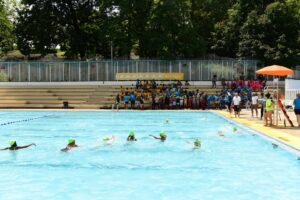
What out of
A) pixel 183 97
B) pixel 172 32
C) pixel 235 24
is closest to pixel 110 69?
pixel 172 32

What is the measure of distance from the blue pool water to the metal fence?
64.4 feet

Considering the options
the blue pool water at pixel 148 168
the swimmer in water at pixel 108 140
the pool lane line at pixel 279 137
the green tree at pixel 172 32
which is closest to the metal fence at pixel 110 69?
the green tree at pixel 172 32

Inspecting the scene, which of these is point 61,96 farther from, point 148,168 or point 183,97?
point 148,168

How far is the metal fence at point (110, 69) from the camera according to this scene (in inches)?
1518

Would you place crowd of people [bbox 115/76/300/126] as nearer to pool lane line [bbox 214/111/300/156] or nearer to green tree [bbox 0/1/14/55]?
pool lane line [bbox 214/111/300/156]

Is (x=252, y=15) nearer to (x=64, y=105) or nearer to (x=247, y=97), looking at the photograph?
(x=247, y=97)

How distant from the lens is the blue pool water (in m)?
8.95

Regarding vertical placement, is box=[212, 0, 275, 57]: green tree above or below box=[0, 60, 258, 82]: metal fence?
above

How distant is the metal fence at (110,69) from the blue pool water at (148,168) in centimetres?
1963

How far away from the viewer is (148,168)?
1137 centimetres

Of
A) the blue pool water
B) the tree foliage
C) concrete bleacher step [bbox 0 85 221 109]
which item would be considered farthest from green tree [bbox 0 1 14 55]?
the blue pool water

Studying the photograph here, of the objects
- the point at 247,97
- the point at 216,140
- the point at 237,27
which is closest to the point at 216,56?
the point at 237,27

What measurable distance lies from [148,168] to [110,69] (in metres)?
28.9

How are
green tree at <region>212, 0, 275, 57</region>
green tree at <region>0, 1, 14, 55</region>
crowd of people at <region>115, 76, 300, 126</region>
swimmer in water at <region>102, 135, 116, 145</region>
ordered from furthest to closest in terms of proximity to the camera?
green tree at <region>0, 1, 14, 55</region>, green tree at <region>212, 0, 275, 57</region>, crowd of people at <region>115, 76, 300, 126</region>, swimmer in water at <region>102, 135, 116, 145</region>
